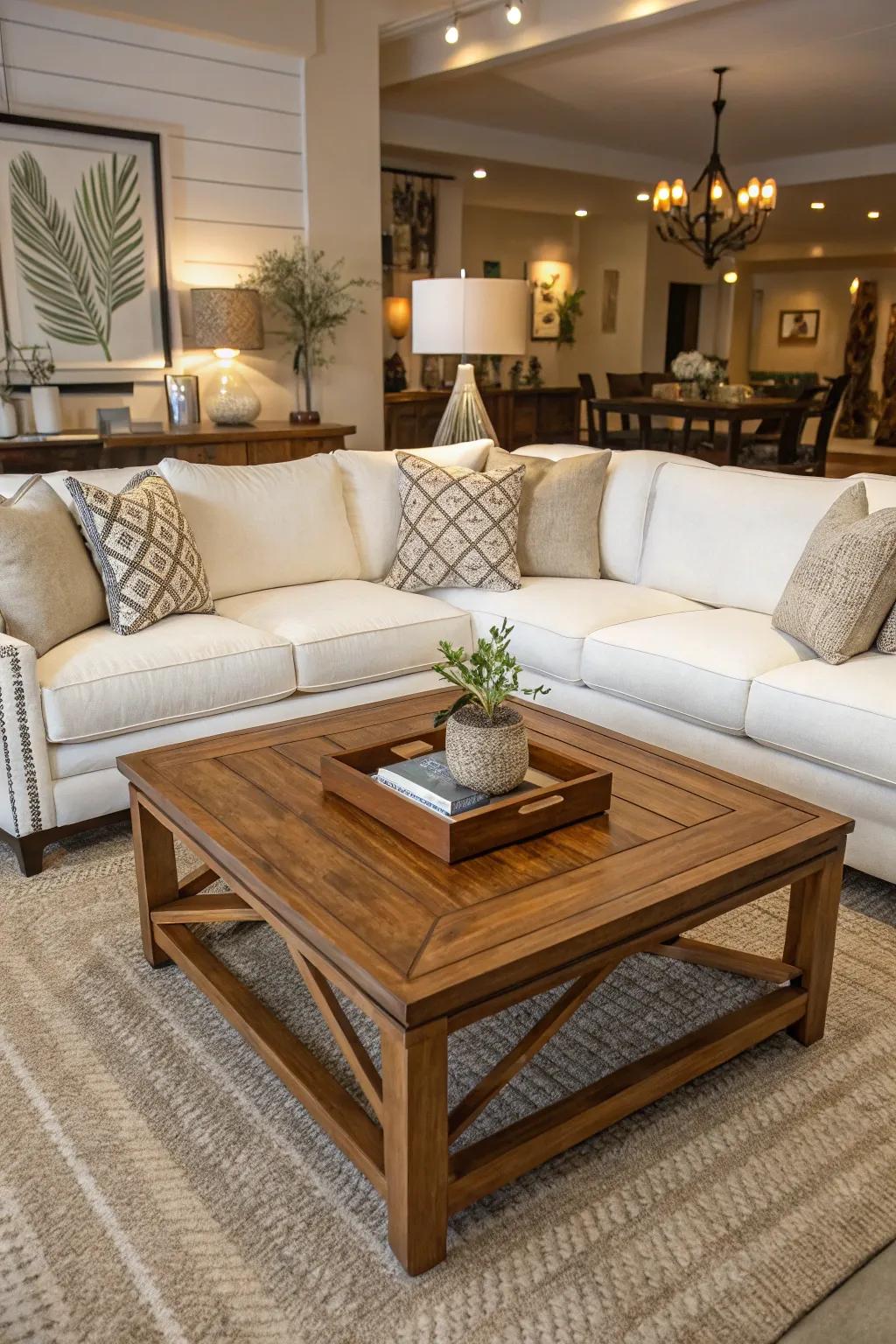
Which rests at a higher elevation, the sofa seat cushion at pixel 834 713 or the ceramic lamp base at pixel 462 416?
the ceramic lamp base at pixel 462 416

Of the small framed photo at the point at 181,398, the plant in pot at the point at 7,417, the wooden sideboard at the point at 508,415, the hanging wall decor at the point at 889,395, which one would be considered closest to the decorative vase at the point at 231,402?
the small framed photo at the point at 181,398

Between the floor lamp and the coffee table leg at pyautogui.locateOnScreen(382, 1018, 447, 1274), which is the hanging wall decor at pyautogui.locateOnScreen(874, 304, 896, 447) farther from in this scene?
the coffee table leg at pyautogui.locateOnScreen(382, 1018, 447, 1274)

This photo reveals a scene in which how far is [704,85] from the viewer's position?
6.60 meters

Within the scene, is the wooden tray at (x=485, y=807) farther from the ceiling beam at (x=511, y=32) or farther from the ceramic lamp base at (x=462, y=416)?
the ceiling beam at (x=511, y=32)

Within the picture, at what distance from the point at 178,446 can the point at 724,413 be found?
11.3 ft

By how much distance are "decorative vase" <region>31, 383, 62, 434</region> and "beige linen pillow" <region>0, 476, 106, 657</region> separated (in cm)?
170

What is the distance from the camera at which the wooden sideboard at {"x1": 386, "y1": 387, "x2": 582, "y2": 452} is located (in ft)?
26.9

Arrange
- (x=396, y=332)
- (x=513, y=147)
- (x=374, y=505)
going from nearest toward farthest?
(x=374, y=505) → (x=513, y=147) → (x=396, y=332)

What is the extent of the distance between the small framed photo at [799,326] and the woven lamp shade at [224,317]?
39.7 ft

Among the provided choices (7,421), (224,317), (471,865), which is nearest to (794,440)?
(224,317)

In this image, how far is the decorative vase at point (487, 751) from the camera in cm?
188

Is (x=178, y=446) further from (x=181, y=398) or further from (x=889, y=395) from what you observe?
(x=889, y=395)

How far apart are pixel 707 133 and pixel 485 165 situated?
1.70 metres

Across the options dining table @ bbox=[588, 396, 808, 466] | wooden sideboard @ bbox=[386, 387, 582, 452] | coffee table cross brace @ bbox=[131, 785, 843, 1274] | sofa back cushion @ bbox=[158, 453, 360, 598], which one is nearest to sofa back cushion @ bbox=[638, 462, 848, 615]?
sofa back cushion @ bbox=[158, 453, 360, 598]
